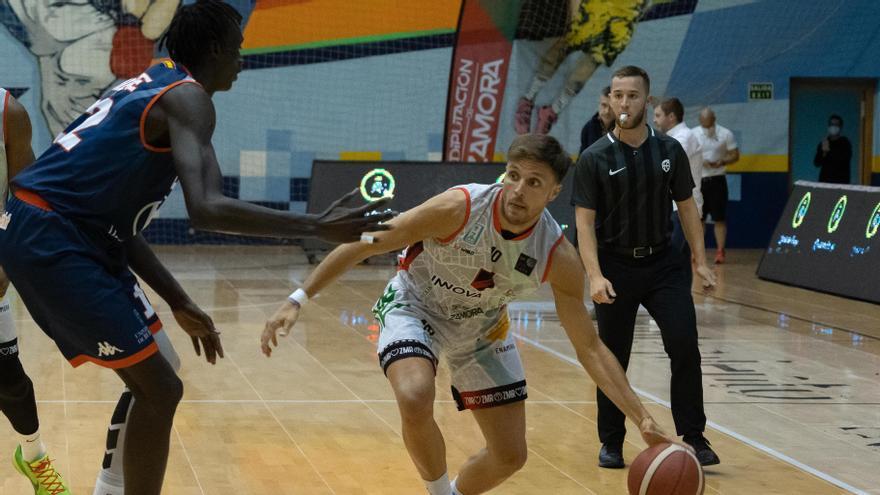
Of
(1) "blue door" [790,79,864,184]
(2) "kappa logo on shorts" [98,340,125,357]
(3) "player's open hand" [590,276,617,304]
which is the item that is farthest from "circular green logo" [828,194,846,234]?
(2) "kappa logo on shorts" [98,340,125,357]

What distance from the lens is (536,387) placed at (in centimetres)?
873

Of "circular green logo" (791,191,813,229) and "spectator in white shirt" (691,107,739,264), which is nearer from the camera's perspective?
"circular green logo" (791,191,813,229)

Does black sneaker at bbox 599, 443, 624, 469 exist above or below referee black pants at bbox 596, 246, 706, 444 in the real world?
below

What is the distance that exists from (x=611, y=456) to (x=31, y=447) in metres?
2.95

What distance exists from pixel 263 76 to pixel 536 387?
37.9ft

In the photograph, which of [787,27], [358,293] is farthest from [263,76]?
[787,27]

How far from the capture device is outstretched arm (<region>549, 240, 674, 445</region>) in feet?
15.8

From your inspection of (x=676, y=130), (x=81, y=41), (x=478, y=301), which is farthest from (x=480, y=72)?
(x=478, y=301)

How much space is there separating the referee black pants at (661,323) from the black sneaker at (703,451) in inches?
1.5

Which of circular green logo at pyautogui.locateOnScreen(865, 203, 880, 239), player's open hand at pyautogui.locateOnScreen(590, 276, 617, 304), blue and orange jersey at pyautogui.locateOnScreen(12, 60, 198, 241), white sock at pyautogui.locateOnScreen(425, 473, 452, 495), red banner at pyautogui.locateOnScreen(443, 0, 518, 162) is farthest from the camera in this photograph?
red banner at pyautogui.locateOnScreen(443, 0, 518, 162)

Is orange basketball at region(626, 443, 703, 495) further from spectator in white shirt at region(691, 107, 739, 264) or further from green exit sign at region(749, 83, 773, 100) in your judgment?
green exit sign at region(749, 83, 773, 100)

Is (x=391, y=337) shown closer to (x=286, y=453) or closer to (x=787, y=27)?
(x=286, y=453)

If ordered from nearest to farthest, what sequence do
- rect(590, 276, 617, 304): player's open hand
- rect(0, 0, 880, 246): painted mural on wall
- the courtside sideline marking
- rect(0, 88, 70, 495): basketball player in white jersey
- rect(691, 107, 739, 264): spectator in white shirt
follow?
rect(0, 88, 70, 495): basketball player in white jersey
rect(590, 276, 617, 304): player's open hand
the courtside sideline marking
rect(691, 107, 739, 264): spectator in white shirt
rect(0, 0, 880, 246): painted mural on wall

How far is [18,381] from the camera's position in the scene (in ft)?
17.4
